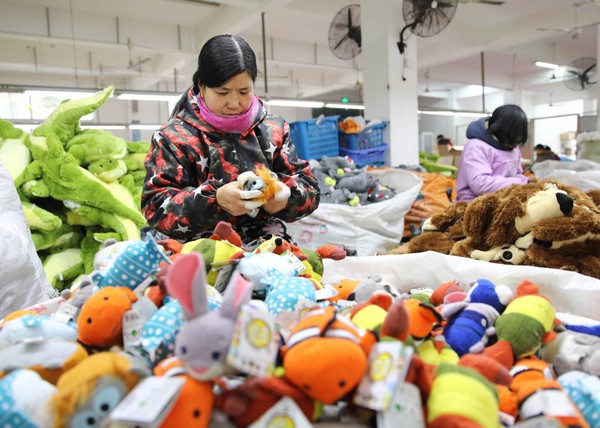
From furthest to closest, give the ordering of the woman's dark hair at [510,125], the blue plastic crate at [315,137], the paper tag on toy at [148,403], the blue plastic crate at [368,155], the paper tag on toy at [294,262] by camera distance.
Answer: the blue plastic crate at [368,155] < the blue plastic crate at [315,137] < the woman's dark hair at [510,125] < the paper tag on toy at [294,262] < the paper tag on toy at [148,403]

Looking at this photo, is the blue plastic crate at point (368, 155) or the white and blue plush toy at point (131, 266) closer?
the white and blue plush toy at point (131, 266)

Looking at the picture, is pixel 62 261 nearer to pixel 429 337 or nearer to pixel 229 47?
pixel 229 47

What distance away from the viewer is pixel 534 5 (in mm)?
7270

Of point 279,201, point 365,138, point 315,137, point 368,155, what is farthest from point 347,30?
point 279,201

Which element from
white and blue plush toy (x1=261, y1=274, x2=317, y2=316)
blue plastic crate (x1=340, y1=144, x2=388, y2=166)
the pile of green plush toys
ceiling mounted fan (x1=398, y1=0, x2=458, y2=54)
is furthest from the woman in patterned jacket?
ceiling mounted fan (x1=398, y1=0, x2=458, y2=54)

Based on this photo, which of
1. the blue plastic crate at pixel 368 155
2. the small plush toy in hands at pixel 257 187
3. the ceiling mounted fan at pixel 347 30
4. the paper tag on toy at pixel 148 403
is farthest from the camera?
the ceiling mounted fan at pixel 347 30

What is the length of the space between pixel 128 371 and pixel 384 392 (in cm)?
26

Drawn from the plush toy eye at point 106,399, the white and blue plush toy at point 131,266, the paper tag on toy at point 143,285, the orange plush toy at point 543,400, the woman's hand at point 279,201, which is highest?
the woman's hand at point 279,201

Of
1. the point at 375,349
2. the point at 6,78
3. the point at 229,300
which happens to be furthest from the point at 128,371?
the point at 6,78

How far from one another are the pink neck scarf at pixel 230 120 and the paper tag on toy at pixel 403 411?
35.1 inches

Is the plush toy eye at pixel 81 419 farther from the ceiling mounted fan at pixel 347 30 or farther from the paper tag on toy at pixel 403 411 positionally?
the ceiling mounted fan at pixel 347 30

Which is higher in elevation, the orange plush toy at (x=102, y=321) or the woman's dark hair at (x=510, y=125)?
the woman's dark hair at (x=510, y=125)

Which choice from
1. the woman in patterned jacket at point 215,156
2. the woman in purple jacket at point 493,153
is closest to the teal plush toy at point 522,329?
the woman in patterned jacket at point 215,156

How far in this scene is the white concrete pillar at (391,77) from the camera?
5211 mm
